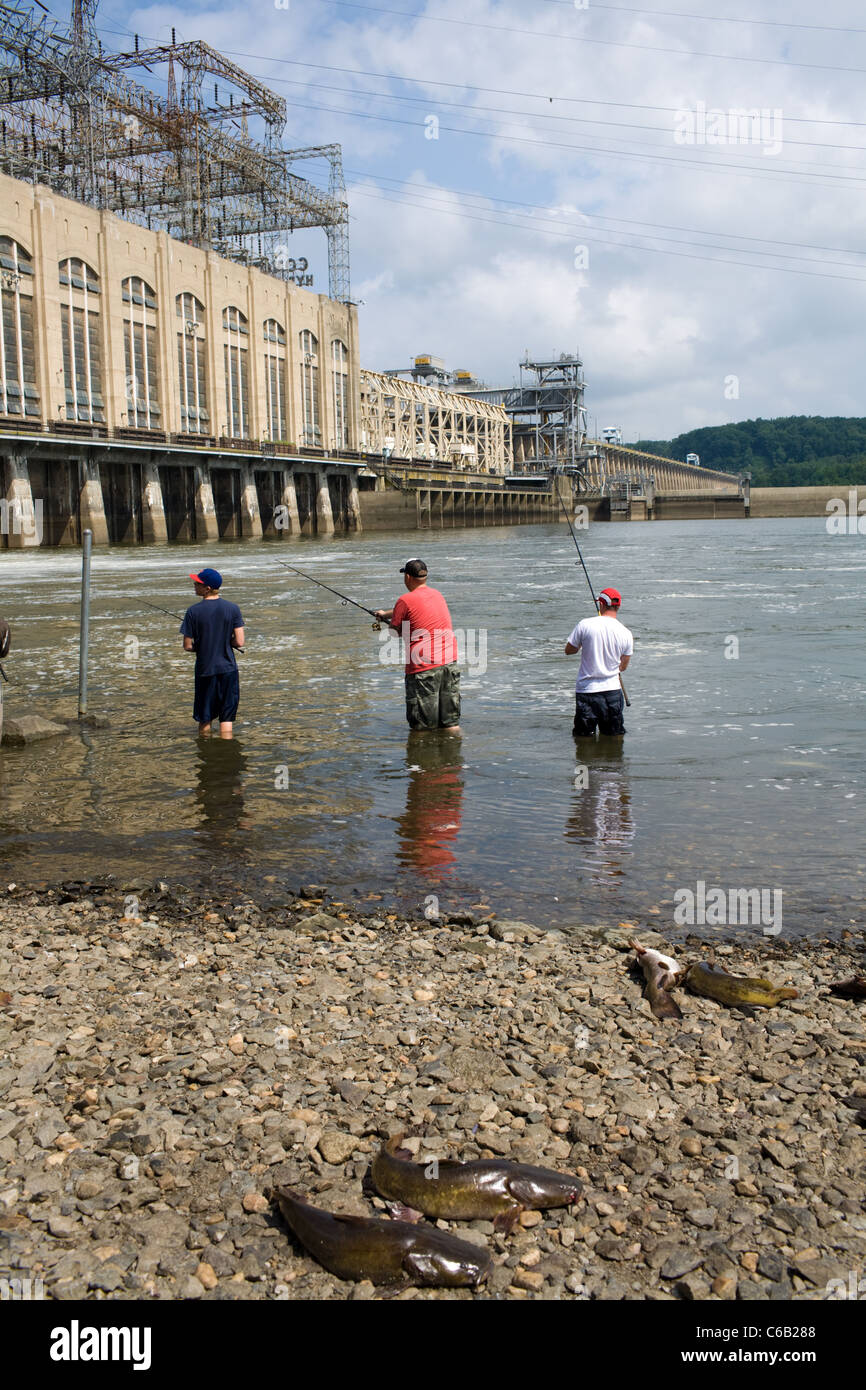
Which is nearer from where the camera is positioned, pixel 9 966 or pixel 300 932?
pixel 9 966

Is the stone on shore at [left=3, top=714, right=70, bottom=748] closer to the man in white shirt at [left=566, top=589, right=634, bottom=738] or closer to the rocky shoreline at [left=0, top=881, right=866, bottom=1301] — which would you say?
the man in white shirt at [left=566, top=589, right=634, bottom=738]

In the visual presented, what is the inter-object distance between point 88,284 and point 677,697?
59010 millimetres

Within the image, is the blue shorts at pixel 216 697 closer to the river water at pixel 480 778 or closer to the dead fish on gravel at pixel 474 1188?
the river water at pixel 480 778

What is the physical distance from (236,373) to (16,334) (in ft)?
80.8

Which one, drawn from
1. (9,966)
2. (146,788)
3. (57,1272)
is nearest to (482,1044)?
(57,1272)

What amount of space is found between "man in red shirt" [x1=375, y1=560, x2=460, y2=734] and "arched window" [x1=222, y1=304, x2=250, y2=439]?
73.3 meters

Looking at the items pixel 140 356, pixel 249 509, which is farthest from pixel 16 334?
pixel 249 509

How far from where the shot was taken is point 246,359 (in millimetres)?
84938

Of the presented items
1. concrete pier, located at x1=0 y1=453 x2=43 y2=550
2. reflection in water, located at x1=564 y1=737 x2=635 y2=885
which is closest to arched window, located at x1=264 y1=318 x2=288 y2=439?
concrete pier, located at x1=0 y1=453 x2=43 y2=550

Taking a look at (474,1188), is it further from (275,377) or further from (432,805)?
(275,377)

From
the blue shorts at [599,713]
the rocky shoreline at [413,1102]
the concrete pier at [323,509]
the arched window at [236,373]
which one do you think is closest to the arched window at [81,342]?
the arched window at [236,373]

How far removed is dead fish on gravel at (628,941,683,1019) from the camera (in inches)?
225
